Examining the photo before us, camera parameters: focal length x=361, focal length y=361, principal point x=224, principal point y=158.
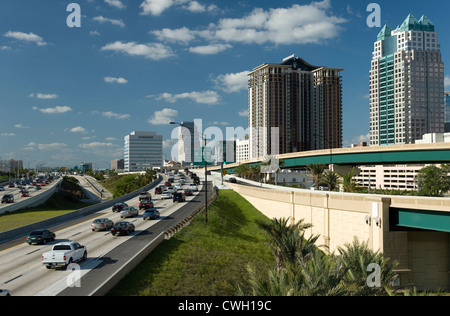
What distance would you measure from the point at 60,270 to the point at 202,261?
10293 millimetres

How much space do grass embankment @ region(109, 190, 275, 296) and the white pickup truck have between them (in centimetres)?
430

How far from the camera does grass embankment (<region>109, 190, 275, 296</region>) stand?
21.6 meters

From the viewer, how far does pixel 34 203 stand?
255 ft

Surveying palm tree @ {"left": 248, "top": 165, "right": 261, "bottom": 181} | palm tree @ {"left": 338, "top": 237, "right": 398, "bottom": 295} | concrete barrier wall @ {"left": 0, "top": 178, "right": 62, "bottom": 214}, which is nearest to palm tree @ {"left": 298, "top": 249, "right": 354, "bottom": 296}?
palm tree @ {"left": 338, "top": 237, "right": 398, "bottom": 295}

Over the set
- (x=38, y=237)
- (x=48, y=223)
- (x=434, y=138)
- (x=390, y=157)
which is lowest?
(x=48, y=223)

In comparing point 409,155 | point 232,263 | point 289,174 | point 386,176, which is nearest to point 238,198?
point 409,155

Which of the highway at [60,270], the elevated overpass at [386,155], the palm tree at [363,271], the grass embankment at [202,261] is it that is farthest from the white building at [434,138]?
the palm tree at [363,271]

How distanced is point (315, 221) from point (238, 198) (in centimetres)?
2559

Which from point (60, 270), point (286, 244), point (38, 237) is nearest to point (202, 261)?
point (286, 244)

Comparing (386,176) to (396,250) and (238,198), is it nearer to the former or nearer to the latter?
(238,198)

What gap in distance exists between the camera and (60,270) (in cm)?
2303

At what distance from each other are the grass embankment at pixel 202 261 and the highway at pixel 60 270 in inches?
98.5

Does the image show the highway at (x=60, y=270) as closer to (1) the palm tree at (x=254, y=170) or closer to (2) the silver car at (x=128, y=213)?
(2) the silver car at (x=128, y=213)

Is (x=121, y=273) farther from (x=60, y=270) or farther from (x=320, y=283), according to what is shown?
(x=320, y=283)
